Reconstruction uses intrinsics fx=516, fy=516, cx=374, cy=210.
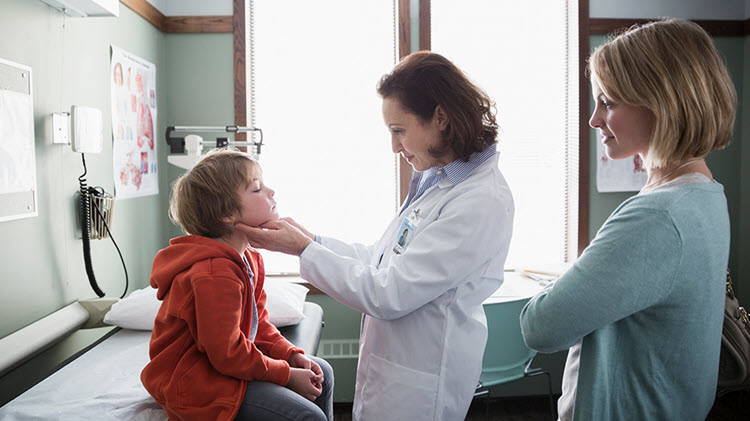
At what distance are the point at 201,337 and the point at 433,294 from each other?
0.57 m

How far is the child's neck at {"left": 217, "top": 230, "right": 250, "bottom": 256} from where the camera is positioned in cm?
142

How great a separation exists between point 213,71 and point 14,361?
181cm

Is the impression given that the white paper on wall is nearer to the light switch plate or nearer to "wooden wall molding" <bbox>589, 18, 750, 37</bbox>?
the light switch plate

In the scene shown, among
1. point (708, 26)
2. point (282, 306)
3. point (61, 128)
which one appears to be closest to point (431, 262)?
point (282, 306)

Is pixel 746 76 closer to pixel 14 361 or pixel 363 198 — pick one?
pixel 363 198

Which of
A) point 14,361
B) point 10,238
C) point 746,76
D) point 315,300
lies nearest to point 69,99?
point 10,238

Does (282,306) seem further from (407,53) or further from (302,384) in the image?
(407,53)

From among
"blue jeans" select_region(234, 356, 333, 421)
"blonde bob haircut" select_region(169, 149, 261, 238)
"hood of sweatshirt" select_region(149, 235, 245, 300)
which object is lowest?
"blue jeans" select_region(234, 356, 333, 421)

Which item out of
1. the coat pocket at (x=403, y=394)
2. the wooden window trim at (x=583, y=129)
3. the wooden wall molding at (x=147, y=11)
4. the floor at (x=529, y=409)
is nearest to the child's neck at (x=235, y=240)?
the coat pocket at (x=403, y=394)

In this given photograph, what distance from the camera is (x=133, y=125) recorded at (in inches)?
95.0

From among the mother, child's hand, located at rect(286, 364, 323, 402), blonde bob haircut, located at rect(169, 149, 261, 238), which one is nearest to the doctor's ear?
the mother

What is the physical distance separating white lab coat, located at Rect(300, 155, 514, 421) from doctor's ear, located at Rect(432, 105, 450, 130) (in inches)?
5.6

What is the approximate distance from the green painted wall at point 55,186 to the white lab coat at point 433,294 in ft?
3.49

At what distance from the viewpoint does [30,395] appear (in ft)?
4.53
